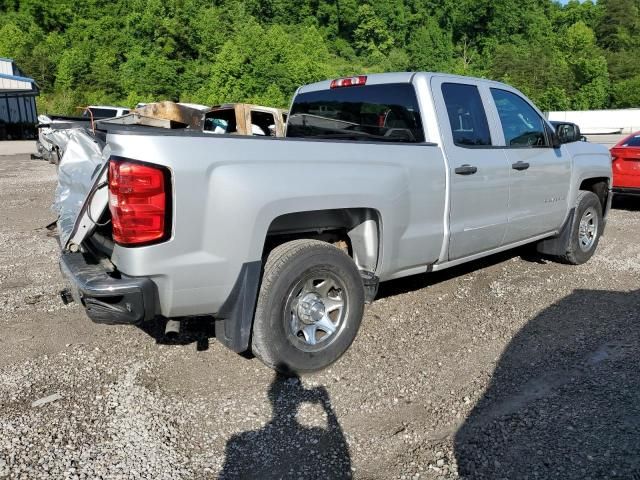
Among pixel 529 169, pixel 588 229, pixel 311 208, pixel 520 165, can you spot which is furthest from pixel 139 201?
pixel 588 229

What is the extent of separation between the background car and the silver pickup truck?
457 centimetres

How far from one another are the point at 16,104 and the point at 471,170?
43332 mm

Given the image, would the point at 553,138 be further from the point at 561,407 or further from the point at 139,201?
the point at 139,201

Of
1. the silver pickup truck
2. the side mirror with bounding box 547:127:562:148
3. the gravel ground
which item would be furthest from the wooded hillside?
the gravel ground

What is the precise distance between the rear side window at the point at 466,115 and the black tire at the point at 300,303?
156 centimetres

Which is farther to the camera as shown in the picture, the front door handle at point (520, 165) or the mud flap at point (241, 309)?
the front door handle at point (520, 165)

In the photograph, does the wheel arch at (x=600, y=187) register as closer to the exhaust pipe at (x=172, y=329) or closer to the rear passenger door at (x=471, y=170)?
the rear passenger door at (x=471, y=170)

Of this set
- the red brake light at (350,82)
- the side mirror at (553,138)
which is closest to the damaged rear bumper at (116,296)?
the red brake light at (350,82)

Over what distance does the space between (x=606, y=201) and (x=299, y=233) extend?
15.1ft

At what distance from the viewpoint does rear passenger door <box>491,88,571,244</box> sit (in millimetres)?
4887

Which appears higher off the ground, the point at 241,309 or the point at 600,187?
the point at 600,187

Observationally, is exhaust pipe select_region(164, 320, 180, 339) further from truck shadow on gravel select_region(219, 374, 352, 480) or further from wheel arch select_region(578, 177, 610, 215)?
wheel arch select_region(578, 177, 610, 215)

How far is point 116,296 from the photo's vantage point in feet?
9.48

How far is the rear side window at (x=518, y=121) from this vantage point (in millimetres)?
4918
